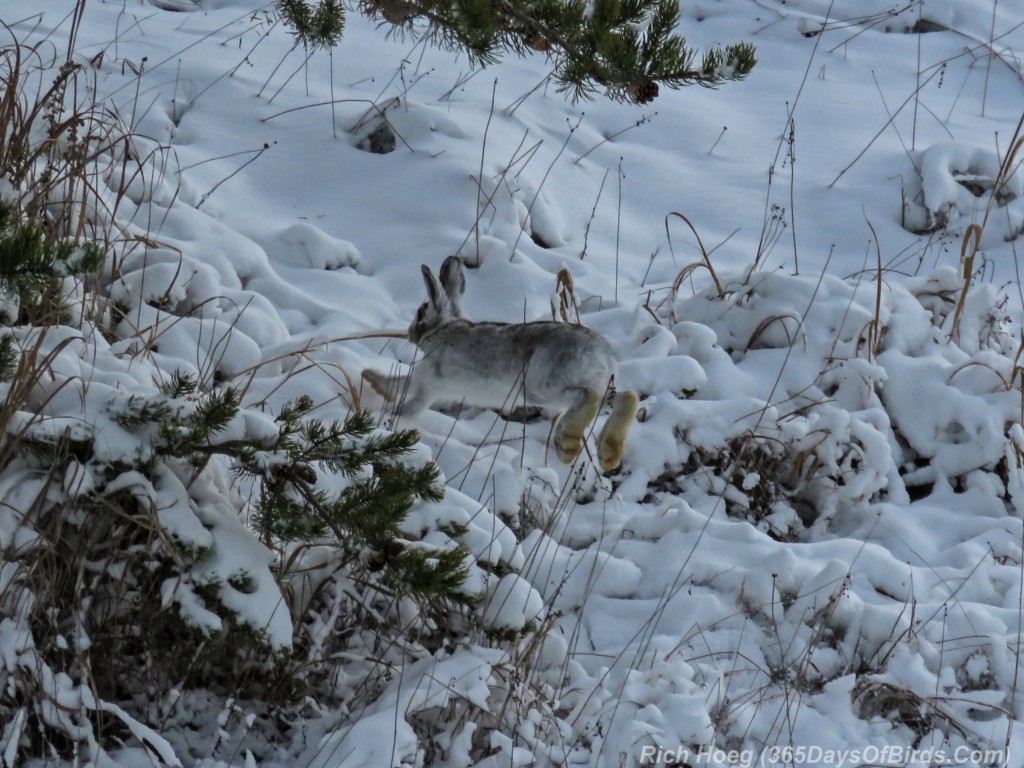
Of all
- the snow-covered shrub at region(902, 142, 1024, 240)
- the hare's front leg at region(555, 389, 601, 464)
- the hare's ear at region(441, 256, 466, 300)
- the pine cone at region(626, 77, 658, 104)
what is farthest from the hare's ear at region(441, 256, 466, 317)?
the snow-covered shrub at region(902, 142, 1024, 240)

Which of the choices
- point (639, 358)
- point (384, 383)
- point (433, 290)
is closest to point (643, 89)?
point (433, 290)

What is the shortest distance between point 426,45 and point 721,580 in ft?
17.4

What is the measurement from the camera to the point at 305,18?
347 cm

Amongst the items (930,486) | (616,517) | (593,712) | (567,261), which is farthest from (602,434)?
(567,261)

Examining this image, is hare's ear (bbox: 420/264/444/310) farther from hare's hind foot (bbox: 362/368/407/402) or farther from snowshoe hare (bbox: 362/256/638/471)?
hare's hind foot (bbox: 362/368/407/402)

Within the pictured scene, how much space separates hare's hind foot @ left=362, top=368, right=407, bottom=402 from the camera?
4.12 meters

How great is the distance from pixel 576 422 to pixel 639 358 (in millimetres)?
1139

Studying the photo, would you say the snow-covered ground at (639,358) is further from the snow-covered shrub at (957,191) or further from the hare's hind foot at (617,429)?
the hare's hind foot at (617,429)

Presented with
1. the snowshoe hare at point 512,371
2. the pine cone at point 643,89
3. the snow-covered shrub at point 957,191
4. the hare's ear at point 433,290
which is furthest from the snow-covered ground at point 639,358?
the pine cone at point 643,89

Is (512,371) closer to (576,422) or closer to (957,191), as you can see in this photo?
(576,422)

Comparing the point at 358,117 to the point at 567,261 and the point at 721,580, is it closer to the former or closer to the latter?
the point at 567,261

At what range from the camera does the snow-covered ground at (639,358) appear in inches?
125

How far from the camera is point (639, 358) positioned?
15.9ft

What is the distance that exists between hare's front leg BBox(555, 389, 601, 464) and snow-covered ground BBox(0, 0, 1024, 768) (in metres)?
0.25
